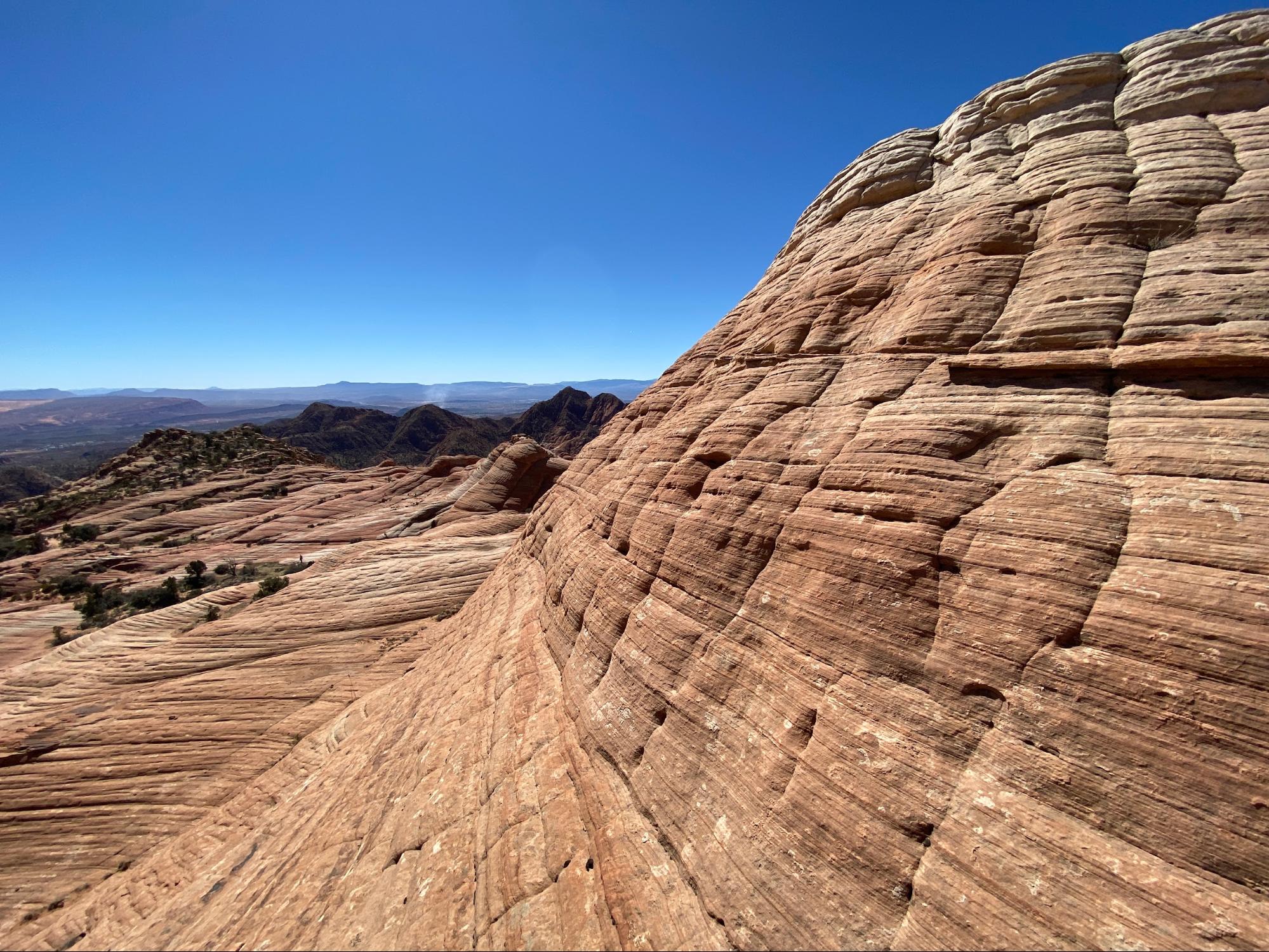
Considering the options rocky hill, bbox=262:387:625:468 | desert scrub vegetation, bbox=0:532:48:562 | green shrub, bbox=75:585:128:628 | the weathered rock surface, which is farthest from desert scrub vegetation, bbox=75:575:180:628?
rocky hill, bbox=262:387:625:468

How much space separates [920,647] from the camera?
6543 mm

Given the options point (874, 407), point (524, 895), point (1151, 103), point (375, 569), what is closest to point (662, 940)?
point (524, 895)

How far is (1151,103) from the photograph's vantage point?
35.1 feet

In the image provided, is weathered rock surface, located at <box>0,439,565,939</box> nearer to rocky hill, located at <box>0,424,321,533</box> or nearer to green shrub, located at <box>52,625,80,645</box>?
green shrub, located at <box>52,625,80,645</box>

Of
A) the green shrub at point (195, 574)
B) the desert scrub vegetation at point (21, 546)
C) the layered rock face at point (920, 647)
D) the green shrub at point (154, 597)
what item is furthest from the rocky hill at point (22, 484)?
the layered rock face at point (920, 647)

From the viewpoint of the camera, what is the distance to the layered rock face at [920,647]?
→ 16.2ft

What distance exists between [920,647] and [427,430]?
151083 millimetres

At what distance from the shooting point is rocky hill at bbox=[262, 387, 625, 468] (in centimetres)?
13000

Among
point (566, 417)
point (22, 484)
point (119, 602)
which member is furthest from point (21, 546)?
point (566, 417)

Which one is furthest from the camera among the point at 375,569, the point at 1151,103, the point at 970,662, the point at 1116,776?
the point at 375,569

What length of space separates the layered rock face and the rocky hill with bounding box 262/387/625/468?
354 feet

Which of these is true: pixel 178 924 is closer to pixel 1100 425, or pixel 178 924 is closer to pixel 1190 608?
pixel 1190 608

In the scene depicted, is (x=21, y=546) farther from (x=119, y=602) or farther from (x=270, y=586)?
(x=270, y=586)

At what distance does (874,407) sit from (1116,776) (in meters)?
6.02
